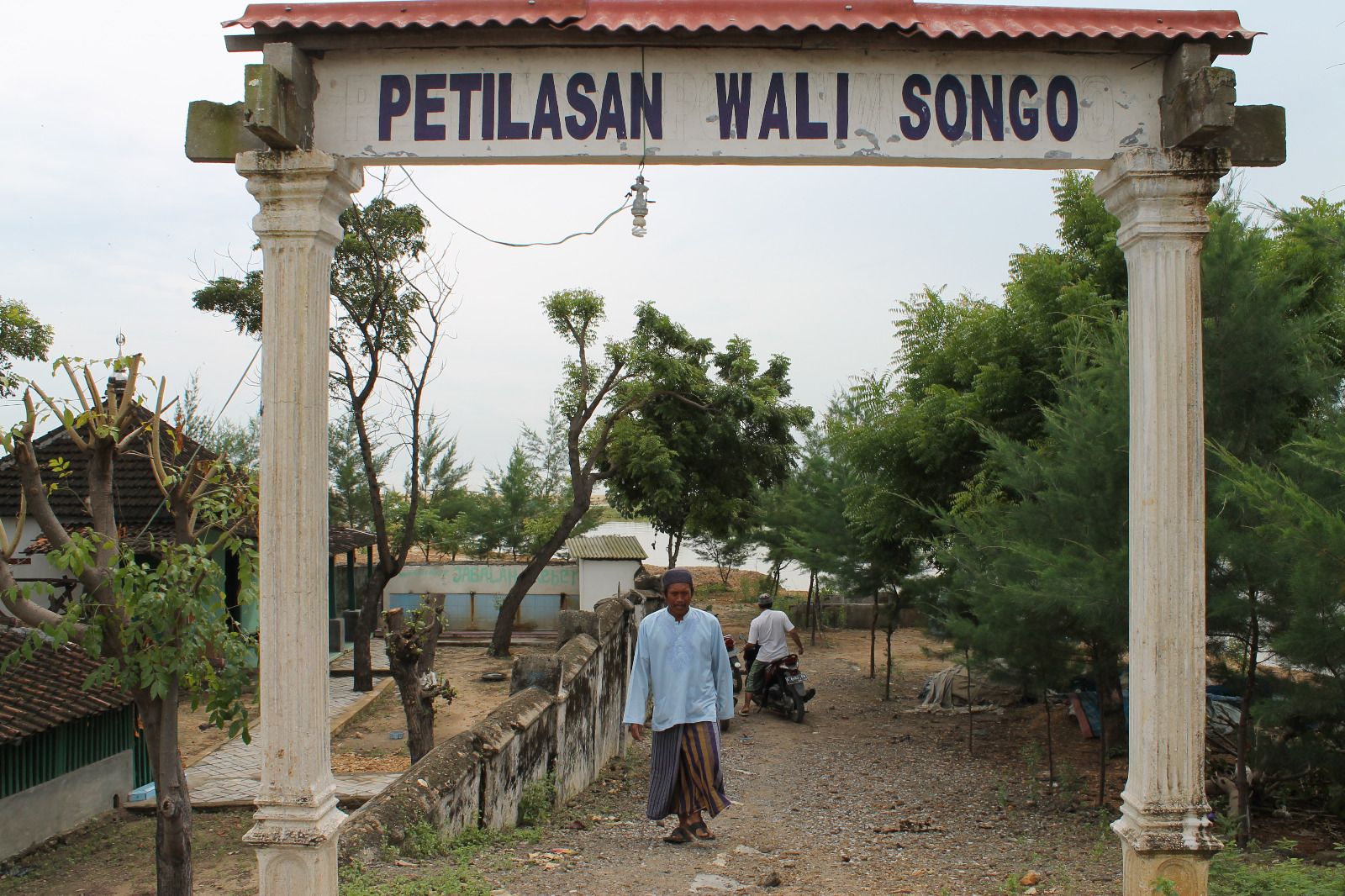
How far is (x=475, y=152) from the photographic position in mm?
4527

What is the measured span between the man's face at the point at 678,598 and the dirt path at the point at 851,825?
1392 millimetres

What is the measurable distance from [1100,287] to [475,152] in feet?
27.7

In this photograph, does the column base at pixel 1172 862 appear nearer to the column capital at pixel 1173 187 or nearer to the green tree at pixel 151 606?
the column capital at pixel 1173 187

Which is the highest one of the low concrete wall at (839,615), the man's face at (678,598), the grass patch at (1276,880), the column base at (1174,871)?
the man's face at (678,598)

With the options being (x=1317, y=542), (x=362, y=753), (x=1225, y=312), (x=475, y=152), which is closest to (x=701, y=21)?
(x=475, y=152)

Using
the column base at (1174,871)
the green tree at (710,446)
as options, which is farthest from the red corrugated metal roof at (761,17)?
the green tree at (710,446)

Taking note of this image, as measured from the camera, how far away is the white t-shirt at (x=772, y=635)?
42.6 feet

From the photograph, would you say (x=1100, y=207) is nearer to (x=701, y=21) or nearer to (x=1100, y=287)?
(x=1100, y=287)

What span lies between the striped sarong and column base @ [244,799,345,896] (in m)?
2.22

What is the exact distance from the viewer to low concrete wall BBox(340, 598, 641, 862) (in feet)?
18.3

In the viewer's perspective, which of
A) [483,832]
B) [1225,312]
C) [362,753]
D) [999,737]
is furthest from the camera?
[362,753]

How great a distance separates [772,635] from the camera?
512 inches

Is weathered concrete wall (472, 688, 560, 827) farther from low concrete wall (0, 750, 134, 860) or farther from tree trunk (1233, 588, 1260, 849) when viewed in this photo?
low concrete wall (0, 750, 134, 860)

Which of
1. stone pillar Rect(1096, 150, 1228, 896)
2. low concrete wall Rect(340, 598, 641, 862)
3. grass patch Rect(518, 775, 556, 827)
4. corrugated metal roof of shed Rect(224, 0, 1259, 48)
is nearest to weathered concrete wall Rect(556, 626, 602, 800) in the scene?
low concrete wall Rect(340, 598, 641, 862)
